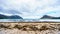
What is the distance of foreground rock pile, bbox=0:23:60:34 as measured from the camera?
147 centimetres

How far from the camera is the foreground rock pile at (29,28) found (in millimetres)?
1473

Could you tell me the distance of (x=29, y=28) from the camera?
1.49 meters

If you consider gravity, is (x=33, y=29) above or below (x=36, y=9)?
below

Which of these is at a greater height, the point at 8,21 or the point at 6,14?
the point at 6,14

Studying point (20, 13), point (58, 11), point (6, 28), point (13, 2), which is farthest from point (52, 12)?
point (6, 28)

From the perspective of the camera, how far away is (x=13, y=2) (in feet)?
4.97

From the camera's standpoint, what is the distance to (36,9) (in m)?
1.50

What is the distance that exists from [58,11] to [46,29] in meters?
0.33

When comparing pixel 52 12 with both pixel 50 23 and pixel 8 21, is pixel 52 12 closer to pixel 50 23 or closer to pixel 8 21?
pixel 50 23

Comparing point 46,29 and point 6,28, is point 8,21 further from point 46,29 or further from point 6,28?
point 46,29

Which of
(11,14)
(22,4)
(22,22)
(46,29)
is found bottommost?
(46,29)

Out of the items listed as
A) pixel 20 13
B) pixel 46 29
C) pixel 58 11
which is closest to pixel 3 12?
pixel 20 13

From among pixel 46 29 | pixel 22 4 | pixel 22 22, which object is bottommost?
pixel 46 29

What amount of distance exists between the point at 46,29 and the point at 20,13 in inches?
18.3
